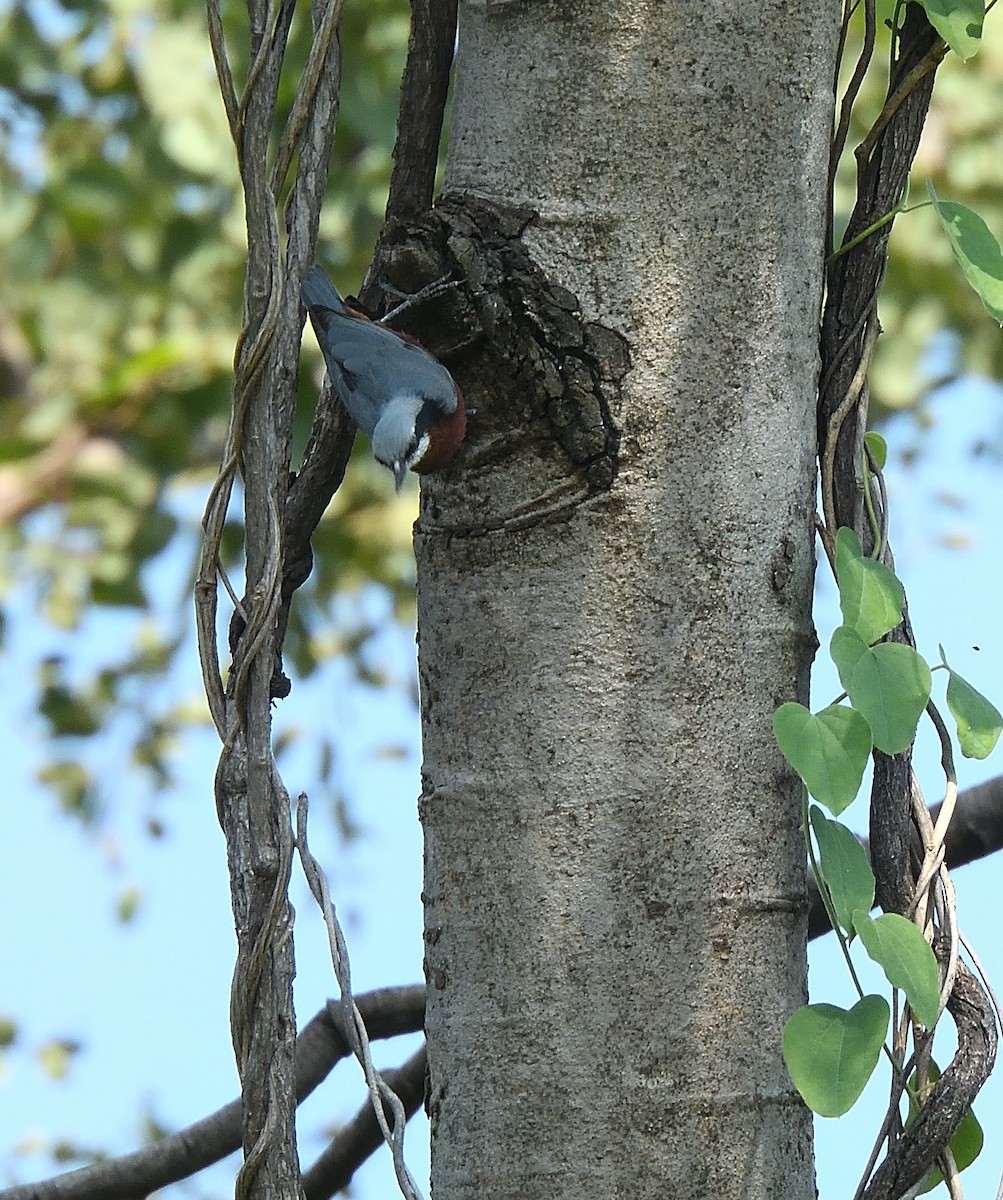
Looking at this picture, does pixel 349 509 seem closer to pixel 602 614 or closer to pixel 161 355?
pixel 161 355

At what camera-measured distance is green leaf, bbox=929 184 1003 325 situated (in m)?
0.83

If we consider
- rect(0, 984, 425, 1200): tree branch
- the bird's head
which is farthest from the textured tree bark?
rect(0, 984, 425, 1200): tree branch

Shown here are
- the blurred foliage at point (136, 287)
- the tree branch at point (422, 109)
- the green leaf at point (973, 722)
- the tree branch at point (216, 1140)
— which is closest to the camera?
the green leaf at point (973, 722)

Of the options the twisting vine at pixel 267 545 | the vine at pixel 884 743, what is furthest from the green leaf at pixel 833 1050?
the twisting vine at pixel 267 545

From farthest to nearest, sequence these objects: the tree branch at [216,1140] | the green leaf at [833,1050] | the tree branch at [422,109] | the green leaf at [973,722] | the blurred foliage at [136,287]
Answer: the blurred foliage at [136,287] → the tree branch at [216,1140] → the tree branch at [422,109] → the green leaf at [973,722] → the green leaf at [833,1050]

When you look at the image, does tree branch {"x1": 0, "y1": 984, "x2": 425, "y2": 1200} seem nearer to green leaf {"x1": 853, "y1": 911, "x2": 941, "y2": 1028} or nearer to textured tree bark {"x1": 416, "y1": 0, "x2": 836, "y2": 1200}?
textured tree bark {"x1": 416, "y1": 0, "x2": 836, "y2": 1200}

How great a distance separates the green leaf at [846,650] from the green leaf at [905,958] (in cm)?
12

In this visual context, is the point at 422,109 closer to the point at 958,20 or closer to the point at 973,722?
the point at 958,20

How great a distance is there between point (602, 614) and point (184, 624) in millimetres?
1781

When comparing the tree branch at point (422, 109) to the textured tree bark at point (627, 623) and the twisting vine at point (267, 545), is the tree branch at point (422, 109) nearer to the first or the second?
the twisting vine at point (267, 545)

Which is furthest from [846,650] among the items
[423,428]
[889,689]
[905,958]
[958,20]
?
[958,20]

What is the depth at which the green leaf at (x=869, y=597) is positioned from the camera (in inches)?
30.4

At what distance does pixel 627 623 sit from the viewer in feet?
2.48

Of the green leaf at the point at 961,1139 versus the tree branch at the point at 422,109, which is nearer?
the green leaf at the point at 961,1139
